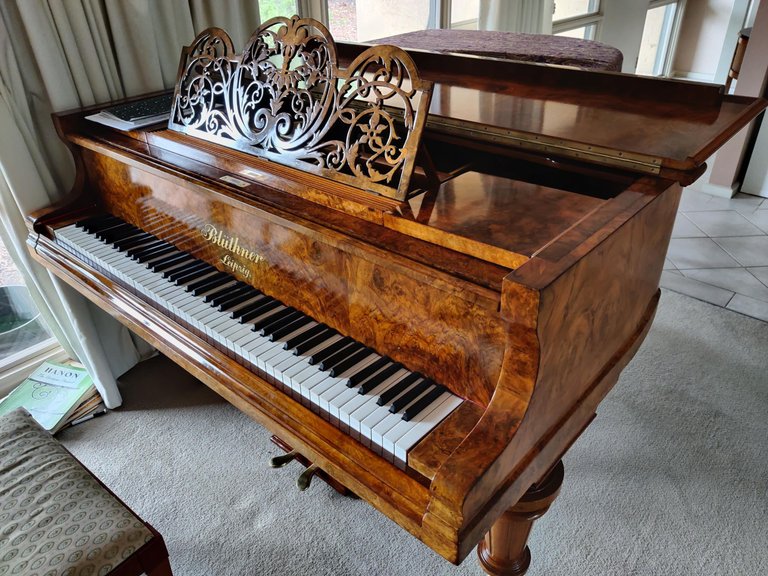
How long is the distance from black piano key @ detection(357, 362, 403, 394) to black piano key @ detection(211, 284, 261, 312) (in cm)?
45

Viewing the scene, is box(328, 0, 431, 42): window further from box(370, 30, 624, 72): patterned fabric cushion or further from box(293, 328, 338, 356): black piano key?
box(293, 328, 338, 356): black piano key

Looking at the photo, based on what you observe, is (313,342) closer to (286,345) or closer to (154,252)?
(286,345)

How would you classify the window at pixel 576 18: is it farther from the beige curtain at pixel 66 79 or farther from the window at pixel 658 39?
Answer: the beige curtain at pixel 66 79

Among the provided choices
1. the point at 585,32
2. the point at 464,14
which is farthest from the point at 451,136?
the point at 585,32

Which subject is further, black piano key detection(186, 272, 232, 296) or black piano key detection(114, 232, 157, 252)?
black piano key detection(114, 232, 157, 252)

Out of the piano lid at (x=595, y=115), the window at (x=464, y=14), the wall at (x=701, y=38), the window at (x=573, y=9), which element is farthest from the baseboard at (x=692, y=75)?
the piano lid at (x=595, y=115)

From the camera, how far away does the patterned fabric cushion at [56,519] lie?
1084 mm

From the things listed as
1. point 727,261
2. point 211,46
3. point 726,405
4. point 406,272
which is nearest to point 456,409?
point 406,272

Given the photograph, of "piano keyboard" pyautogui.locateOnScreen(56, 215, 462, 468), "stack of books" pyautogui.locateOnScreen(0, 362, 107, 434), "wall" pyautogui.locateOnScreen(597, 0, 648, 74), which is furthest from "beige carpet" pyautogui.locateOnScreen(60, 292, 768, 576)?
"wall" pyautogui.locateOnScreen(597, 0, 648, 74)

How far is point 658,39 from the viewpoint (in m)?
6.75

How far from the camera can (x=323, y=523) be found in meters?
1.79

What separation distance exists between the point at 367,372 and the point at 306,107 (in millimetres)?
643

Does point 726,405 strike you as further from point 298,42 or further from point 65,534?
point 65,534

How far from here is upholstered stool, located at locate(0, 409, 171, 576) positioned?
109 centimetres
